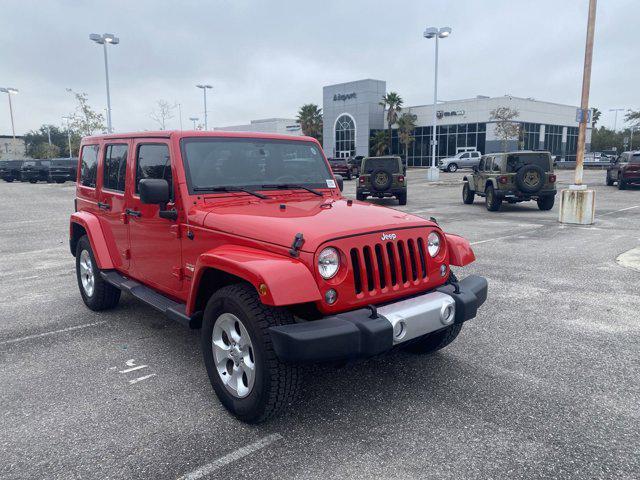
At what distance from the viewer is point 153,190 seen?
370 centimetres

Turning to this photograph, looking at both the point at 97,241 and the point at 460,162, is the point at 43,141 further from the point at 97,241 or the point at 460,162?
the point at 97,241

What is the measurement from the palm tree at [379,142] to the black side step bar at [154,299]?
5749 centimetres

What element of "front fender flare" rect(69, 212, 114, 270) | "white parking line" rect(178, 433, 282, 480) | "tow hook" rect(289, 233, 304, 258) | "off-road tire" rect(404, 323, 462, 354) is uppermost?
"tow hook" rect(289, 233, 304, 258)

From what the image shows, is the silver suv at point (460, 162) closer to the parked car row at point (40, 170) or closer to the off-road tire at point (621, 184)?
the off-road tire at point (621, 184)

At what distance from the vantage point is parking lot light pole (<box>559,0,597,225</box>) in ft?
39.6

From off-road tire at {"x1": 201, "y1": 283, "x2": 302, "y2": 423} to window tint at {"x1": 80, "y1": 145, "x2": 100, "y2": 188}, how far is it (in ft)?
10.2

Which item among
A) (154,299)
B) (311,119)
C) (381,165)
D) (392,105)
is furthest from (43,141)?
(154,299)

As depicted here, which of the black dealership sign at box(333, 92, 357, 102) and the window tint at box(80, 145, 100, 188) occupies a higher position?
→ the black dealership sign at box(333, 92, 357, 102)

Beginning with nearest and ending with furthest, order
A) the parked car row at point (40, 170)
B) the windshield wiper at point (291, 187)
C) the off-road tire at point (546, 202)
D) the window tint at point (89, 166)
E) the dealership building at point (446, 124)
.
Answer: the windshield wiper at point (291, 187)
the window tint at point (89, 166)
the off-road tire at point (546, 202)
the parked car row at point (40, 170)
the dealership building at point (446, 124)

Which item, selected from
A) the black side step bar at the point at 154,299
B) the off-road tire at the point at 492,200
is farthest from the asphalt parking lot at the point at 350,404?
the off-road tire at the point at 492,200

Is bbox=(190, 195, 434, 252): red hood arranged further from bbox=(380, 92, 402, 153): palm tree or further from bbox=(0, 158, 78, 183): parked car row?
bbox=(380, 92, 402, 153): palm tree

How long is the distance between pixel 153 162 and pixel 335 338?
2476 millimetres

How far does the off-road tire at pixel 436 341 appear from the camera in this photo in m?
3.96

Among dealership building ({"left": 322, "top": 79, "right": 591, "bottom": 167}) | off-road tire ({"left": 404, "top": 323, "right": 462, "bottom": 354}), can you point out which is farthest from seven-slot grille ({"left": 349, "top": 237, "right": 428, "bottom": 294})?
dealership building ({"left": 322, "top": 79, "right": 591, "bottom": 167})
